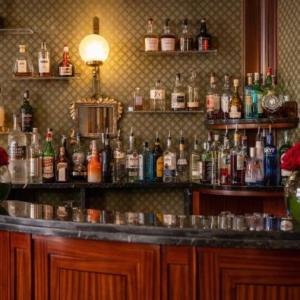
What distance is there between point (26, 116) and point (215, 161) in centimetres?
168

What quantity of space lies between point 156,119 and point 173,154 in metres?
0.37

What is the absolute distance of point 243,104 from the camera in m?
4.78

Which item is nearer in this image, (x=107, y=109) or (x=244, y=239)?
(x=244, y=239)

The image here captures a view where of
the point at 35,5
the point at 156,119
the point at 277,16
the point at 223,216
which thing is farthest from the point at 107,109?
the point at 223,216

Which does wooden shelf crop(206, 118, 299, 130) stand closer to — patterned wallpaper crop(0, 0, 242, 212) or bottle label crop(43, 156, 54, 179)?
patterned wallpaper crop(0, 0, 242, 212)

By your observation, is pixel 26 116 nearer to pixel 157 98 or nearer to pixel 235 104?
pixel 157 98

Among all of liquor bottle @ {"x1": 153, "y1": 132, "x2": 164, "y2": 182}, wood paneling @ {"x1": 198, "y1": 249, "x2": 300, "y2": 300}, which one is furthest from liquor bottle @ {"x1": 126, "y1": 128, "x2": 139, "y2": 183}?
wood paneling @ {"x1": 198, "y1": 249, "x2": 300, "y2": 300}

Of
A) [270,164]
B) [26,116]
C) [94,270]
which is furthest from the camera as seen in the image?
[26,116]

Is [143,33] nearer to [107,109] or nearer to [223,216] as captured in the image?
[107,109]

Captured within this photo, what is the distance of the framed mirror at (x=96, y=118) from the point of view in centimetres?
489

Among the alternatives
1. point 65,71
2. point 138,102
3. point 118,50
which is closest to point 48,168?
point 65,71

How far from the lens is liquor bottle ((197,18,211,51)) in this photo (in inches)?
189

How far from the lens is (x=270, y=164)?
14.5ft

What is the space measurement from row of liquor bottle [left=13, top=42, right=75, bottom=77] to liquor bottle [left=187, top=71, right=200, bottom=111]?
3.41ft
